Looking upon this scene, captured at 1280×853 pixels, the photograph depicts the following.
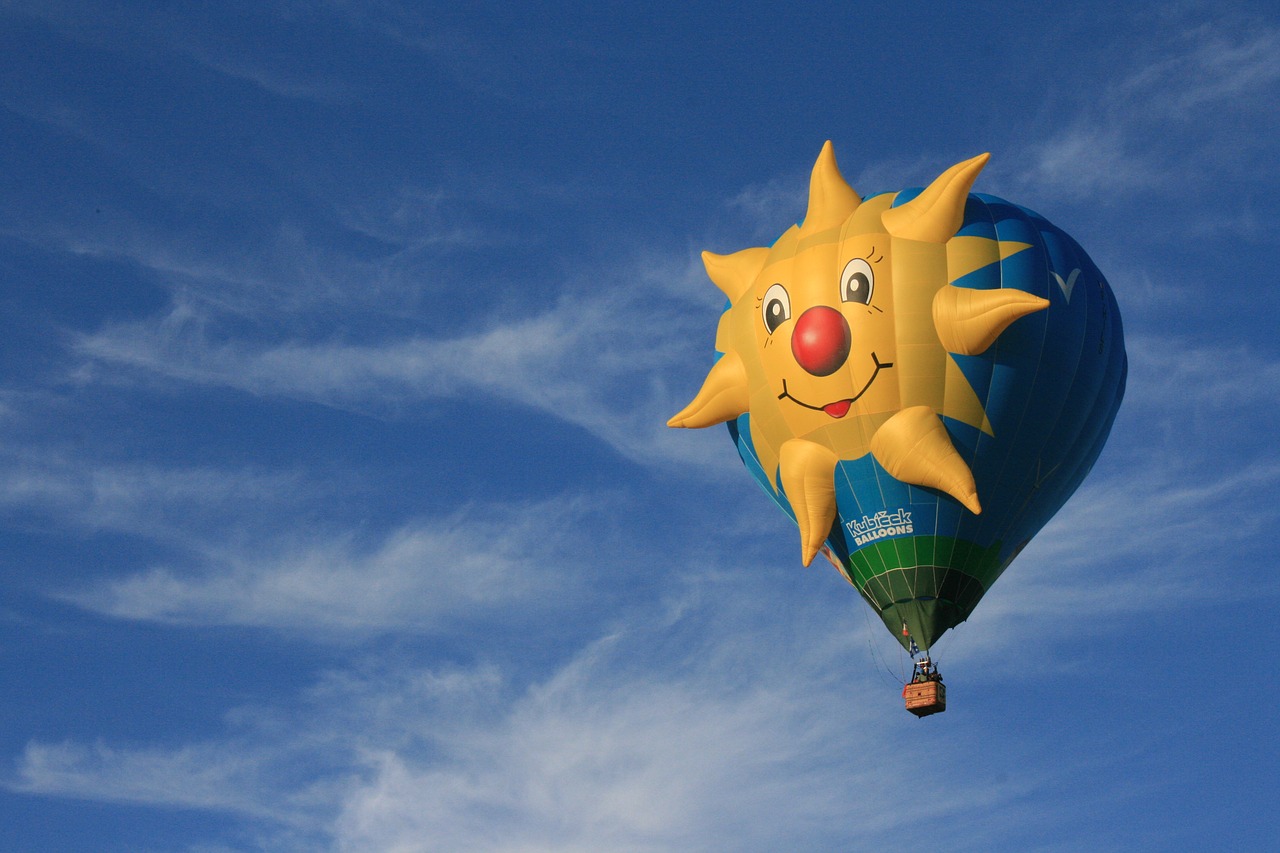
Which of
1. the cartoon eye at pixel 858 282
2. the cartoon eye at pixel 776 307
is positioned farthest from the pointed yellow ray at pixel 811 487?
the cartoon eye at pixel 858 282

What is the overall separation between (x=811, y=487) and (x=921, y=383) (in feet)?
11.8

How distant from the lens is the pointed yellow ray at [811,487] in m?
45.8

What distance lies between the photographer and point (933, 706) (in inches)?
1790

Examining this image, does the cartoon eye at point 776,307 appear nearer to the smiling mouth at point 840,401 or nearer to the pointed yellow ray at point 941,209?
the smiling mouth at point 840,401

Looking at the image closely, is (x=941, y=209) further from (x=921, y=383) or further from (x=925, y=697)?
(x=925, y=697)

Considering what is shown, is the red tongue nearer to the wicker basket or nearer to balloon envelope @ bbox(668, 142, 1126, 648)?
balloon envelope @ bbox(668, 142, 1126, 648)

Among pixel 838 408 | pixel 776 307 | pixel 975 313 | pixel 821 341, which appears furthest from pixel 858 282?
pixel 838 408

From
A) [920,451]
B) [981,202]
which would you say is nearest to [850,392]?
[920,451]

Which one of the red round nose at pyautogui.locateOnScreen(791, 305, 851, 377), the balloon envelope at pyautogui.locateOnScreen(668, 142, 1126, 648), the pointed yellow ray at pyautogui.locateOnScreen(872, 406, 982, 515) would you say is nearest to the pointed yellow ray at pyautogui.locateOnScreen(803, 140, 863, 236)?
the balloon envelope at pyautogui.locateOnScreen(668, 142, 1126, 648)

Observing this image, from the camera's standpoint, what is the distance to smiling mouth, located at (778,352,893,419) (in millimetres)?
44625

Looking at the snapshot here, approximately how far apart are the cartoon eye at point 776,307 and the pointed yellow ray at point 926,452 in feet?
11.8

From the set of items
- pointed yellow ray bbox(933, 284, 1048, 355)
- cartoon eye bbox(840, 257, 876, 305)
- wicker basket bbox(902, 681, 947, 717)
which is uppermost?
cartoon eye bbox(840, 257, 876, 305)

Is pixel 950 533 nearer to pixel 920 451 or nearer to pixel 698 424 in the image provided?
pixel 920 451

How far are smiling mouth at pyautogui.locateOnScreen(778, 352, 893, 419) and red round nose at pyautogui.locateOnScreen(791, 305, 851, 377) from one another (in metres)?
0.71
